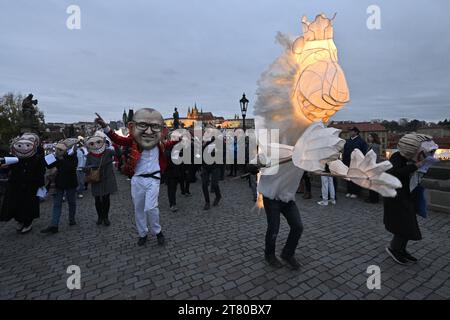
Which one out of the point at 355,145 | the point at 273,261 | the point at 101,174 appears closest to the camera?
the point at 273,261

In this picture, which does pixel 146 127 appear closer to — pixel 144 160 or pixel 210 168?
pixel 144 160

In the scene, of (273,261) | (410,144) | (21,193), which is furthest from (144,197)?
(410,144)

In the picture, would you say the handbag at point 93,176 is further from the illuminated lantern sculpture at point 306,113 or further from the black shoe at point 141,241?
the illuminated lantern sculpture at point 306,113

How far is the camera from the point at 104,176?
534cm

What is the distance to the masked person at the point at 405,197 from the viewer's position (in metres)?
3.22

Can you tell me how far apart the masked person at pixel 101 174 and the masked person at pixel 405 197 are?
16.8 ft

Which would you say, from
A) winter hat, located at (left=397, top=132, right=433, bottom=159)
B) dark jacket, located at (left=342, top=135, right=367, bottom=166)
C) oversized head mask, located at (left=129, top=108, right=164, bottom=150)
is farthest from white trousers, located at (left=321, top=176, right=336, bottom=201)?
oversized head mask, located at (left=129, top=108, right=164, bottom=150)

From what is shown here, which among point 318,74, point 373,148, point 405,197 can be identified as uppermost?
point 318,74

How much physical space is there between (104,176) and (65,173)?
2.68 feet

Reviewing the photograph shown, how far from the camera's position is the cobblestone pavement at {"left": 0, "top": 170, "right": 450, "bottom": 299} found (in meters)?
3.02

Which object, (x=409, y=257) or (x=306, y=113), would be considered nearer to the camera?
(x=306, y=113)

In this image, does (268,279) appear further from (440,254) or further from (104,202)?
(104,202)

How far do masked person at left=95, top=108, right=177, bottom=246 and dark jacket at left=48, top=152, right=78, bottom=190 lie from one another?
1878mm

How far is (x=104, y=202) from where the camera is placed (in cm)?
541
